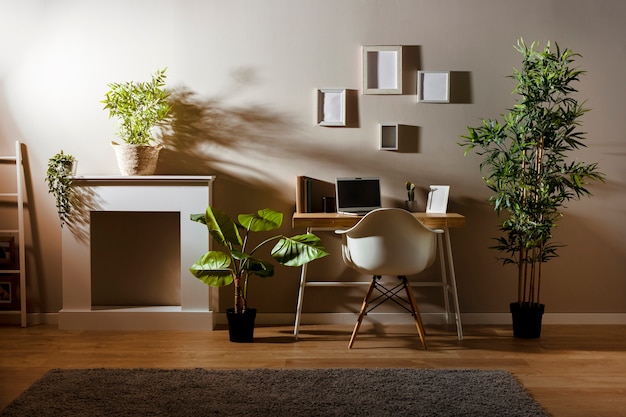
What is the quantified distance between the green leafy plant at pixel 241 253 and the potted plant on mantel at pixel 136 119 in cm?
54

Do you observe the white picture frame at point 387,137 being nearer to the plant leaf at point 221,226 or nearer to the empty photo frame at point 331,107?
the empty photo frame at point 331,107

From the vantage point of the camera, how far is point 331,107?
474cm

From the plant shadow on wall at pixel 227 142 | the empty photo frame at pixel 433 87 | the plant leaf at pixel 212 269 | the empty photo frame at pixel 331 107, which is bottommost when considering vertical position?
the plant leaf at pixel 212 269

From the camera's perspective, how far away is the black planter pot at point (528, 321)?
14.4 ft

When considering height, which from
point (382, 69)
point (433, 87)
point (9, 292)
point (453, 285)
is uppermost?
point (382, 69)

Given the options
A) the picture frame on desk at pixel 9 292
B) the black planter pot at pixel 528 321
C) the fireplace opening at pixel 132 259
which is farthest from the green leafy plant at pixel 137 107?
the black planter pot at pixel 528 321

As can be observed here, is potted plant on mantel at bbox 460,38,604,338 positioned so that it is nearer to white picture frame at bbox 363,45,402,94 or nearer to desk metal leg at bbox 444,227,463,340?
desk metal leg at bbox 444,227,463,340

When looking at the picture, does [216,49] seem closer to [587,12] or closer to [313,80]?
[313,80]

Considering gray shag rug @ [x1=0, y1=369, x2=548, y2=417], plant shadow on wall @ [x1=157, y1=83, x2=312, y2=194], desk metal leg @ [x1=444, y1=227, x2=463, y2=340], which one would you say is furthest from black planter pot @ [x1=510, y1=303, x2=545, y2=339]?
plant shadow on wall @ [x1=157, y1=83, x2=312, y2=194]

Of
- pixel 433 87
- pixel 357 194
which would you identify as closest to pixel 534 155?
pixel 433 87

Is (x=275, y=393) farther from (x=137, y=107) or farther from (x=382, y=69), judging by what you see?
(x=382, y=69)

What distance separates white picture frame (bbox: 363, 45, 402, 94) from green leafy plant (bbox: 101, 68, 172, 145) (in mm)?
1352

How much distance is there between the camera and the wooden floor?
3.46 m

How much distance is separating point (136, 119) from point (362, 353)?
6.79ft
